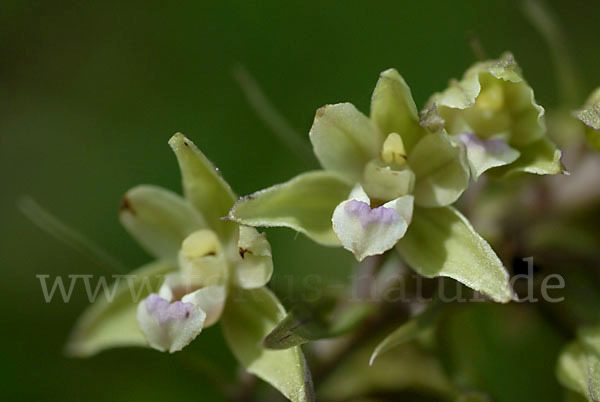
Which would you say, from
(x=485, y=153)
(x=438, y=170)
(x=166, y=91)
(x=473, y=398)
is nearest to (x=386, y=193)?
(x=438, y=170)

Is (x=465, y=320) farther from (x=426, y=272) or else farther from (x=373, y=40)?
(x=373, y=40)

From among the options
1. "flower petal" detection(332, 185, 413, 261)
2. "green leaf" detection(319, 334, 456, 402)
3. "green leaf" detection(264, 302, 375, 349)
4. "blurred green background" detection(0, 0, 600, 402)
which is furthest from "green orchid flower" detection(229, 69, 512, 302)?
"blurred green background" detection(0, 0, 600, 402)

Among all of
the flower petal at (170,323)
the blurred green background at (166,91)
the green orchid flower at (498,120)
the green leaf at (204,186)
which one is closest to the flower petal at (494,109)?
the green orchid flower at (498,120)

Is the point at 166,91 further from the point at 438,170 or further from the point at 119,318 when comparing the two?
the point at 438,170

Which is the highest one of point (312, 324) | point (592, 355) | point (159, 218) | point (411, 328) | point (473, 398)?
point (159, 218)

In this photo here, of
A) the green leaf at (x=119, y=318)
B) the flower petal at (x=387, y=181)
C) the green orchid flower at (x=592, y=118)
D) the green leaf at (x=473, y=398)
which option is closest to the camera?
the green orchid flower at (x=592, y=118)

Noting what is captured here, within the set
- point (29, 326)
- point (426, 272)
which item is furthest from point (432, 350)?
point (29, 326)

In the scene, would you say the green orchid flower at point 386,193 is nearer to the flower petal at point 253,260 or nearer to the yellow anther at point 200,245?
the flower petal at point 253,260
